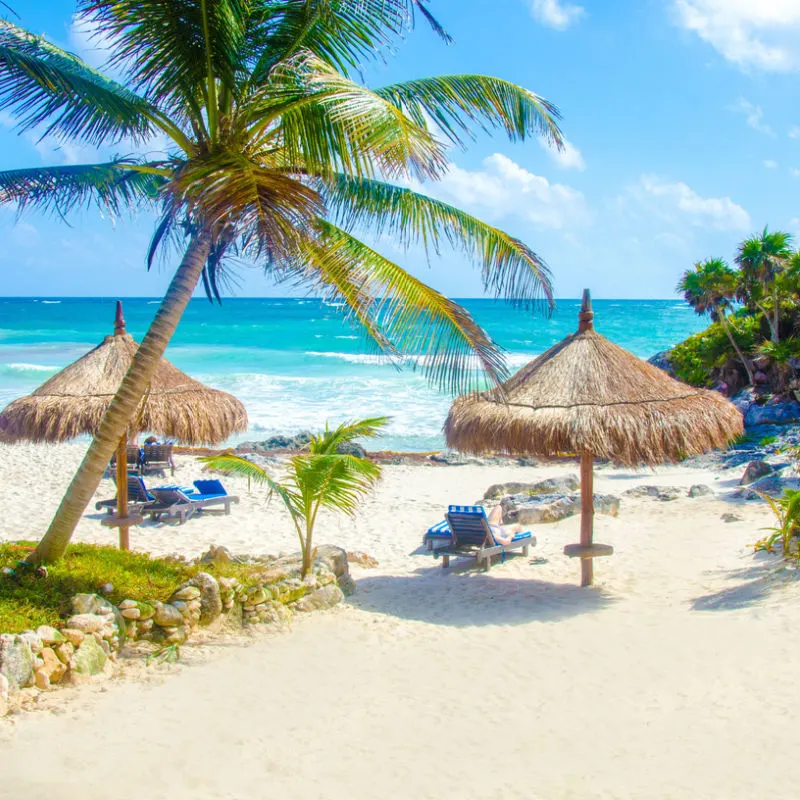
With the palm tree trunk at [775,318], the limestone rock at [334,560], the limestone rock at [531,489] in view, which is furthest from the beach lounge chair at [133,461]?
the palm tree trunk at [775,318]

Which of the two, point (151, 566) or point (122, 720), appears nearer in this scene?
point (122, 720)

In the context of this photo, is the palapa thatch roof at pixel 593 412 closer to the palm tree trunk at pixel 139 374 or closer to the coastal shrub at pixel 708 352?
the palm tree trunk at pixel 139 374

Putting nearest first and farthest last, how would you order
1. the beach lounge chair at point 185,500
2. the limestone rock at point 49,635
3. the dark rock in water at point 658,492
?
the limestone rock at point 49,635 → the beach lounge chair at point 185,500 → the dark rock in water at point 658,492

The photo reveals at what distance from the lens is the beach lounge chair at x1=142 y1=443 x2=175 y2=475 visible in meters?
13.1

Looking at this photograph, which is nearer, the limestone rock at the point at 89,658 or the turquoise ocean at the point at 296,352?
the limestone rock at the point at 89,658

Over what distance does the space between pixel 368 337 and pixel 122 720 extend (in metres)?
2.97

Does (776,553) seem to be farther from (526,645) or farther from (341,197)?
(341,197)

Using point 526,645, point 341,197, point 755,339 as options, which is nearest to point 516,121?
point 341,197

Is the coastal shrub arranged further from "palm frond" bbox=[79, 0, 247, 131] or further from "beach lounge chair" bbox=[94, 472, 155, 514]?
"palm frond" bbox=[79, 0, 247, 131]

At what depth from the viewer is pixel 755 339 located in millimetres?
23016

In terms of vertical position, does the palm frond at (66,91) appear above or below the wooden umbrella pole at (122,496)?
above

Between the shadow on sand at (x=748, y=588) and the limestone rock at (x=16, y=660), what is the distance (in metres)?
5.00

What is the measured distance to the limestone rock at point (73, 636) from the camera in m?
4.79

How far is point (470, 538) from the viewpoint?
8.02 meters
